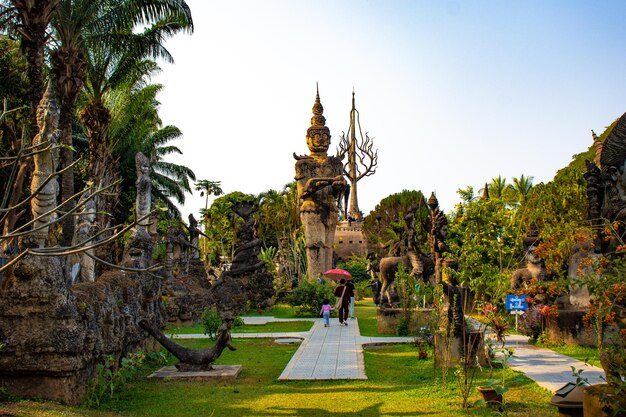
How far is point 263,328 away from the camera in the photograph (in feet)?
66.5

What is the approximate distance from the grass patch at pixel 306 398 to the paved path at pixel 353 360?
0.35 meters

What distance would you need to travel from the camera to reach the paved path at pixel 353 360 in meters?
10.3

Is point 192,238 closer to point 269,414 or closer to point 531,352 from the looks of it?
point 531,352

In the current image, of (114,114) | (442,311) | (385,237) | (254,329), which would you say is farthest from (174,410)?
(385,237)

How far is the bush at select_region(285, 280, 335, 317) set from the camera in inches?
973

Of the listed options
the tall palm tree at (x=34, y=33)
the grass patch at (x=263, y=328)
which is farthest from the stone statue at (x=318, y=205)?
the tall palm tree at (x=34, y=33)

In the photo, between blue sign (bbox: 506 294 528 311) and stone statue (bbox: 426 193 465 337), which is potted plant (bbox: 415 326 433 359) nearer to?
stone statue (bbox: 426 193 465 337)

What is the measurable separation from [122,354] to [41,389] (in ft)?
9.32

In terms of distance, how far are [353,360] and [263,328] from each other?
819cm

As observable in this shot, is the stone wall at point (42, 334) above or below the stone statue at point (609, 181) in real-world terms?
below

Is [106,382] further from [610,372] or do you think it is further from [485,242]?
[485,242]

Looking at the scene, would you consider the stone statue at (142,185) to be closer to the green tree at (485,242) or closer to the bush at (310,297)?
the green tree at (485,242)

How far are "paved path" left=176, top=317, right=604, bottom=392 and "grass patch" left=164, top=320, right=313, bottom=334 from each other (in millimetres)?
1326

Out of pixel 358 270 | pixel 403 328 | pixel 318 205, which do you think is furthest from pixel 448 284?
pixel 358 270
